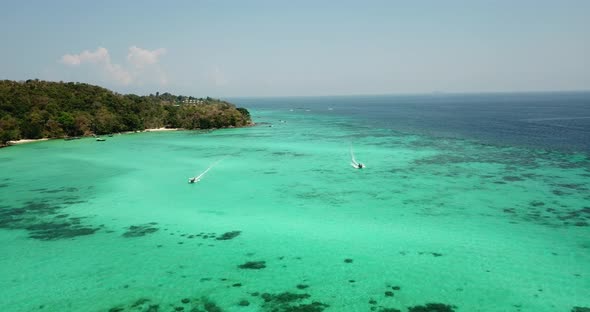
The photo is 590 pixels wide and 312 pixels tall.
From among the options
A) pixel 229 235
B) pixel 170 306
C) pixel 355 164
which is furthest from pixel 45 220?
pixel 355 164

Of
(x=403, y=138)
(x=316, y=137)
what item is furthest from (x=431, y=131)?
(x=316, y=137)

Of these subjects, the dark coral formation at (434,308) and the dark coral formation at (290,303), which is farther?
the dark coral formation at (290,303)

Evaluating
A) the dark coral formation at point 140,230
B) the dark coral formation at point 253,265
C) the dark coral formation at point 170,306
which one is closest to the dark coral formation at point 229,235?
the dark coral formation at point 253,265

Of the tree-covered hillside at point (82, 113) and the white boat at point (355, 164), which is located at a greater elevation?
the tree-covered hillside at point (82, 113)

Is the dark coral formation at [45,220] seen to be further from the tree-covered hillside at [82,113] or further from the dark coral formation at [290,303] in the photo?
the tree-covered hillside at [82,113]

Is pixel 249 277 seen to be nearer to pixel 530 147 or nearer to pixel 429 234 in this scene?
pixel 429 234

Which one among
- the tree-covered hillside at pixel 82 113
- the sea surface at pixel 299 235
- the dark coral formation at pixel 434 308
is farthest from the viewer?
the tree-covered hillside at pixel 82 113

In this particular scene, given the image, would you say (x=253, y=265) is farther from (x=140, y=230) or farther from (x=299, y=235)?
(x=140, y=230)
